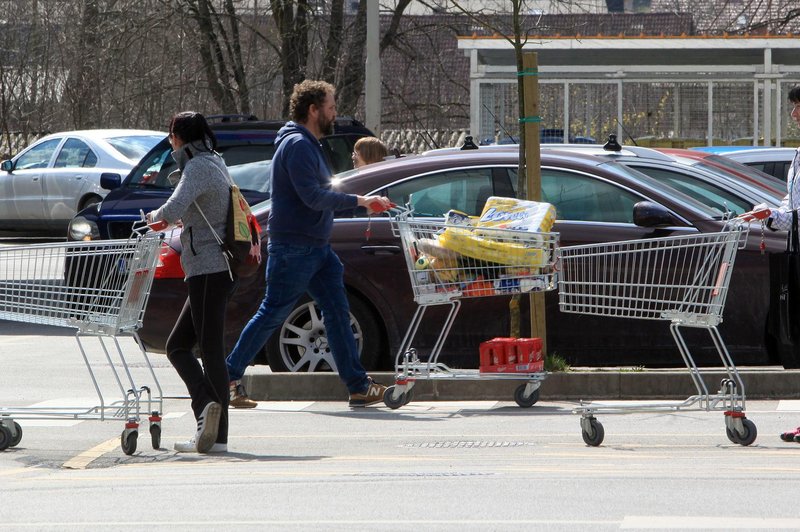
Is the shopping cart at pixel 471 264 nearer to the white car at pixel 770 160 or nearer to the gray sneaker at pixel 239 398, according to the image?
the gray sneaker at pixel 239 398

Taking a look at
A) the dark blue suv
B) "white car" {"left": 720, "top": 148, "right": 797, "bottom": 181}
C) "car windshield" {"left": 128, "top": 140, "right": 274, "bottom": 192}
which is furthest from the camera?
"white car" {"left": 720, "top": 148, "right": 797, "bottom": 181}

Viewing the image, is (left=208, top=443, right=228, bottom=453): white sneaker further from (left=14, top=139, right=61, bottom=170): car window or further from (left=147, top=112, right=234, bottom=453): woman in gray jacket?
(left=14, top=139, right=61, bottom=170): car window

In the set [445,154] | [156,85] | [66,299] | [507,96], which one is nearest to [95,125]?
[156,85]

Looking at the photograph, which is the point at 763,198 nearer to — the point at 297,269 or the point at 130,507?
the point at 297,269

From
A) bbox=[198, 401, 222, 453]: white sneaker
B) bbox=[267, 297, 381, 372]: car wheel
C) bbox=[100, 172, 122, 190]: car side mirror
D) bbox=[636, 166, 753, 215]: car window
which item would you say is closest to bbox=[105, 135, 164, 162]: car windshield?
bbox=[100, 172, 122, 190]: car side mirror

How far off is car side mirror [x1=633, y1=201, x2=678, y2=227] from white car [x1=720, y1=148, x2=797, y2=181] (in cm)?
657

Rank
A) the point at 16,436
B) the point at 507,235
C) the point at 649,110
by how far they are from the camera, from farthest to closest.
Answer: the point at 649,110 → the point at 507,235 → the point at 16,436

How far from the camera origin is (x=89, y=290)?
7.46 meters

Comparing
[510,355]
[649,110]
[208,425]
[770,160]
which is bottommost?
[208,425]

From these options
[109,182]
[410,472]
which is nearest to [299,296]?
[410,472]

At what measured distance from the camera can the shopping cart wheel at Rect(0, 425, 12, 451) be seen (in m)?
7.83

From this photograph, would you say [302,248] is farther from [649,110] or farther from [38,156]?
[38,156]

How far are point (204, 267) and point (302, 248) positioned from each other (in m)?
1.31

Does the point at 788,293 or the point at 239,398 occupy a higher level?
the point at 788,293
